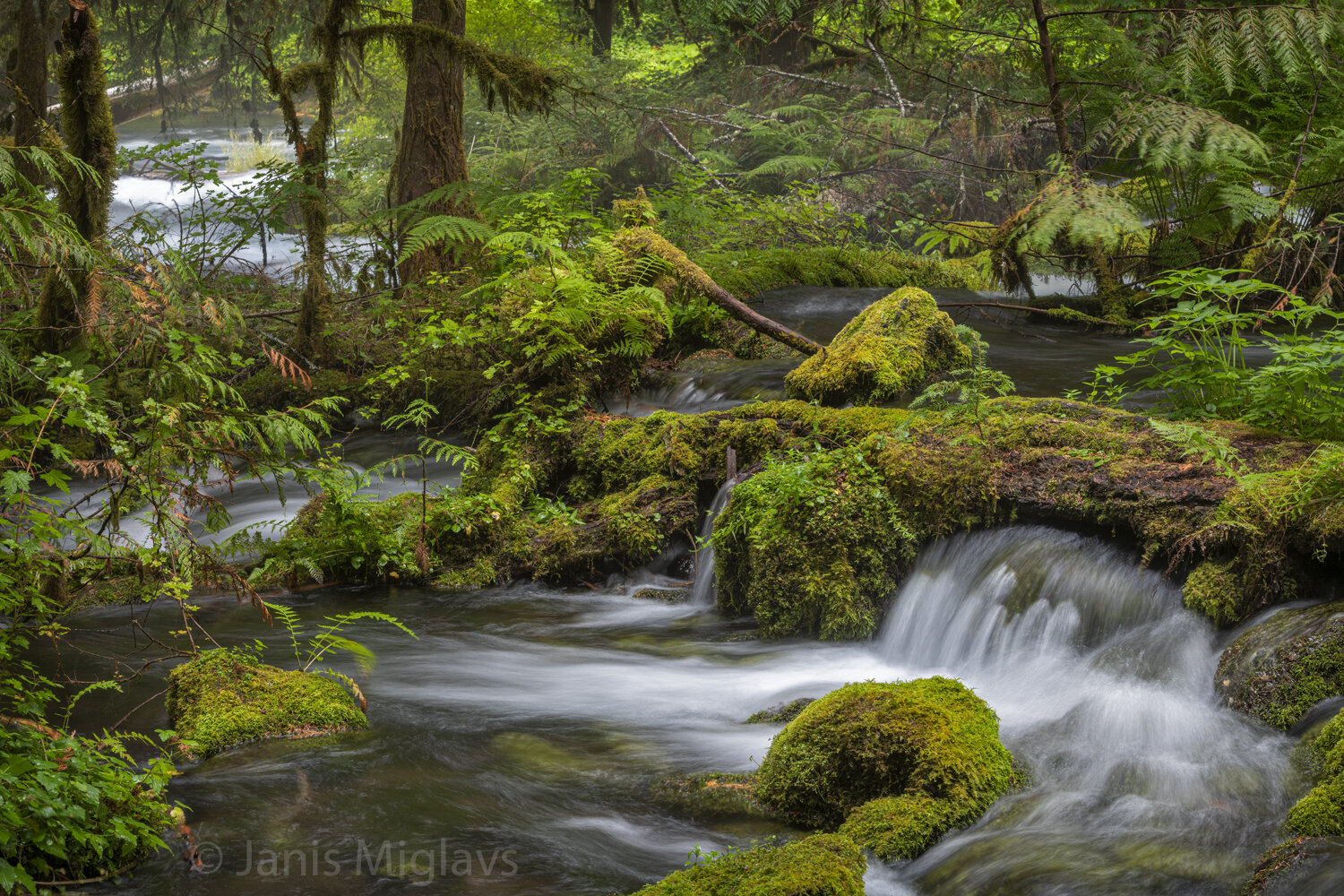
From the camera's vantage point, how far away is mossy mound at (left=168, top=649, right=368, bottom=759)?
4160mm

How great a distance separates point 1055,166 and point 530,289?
16.0 feet

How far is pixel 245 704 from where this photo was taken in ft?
14.2

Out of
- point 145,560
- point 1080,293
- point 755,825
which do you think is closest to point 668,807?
point 755,825

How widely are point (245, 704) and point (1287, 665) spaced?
4.34 meters

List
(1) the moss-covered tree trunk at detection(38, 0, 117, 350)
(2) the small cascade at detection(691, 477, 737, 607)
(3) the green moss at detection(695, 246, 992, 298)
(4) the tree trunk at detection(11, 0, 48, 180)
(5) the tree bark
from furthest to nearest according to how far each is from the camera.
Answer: (4) the tree trunk at detection(11, 0, 48, 180), (3) the green moss at detection(695, 246, 992, 298), (5) the tree bark, (2) the small cascade at detection(691, 477, 737, 607), (1) the moss-covered tree trunk at detection(38, 0, 117, 350)

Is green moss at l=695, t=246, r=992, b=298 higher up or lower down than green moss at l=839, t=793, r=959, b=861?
higher up

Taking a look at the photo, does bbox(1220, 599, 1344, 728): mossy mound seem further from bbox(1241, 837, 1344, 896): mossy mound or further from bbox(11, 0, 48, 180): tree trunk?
bbox(11, 0, 48, 180): tree trunk

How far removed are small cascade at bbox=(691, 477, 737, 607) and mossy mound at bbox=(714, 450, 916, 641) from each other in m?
0.61

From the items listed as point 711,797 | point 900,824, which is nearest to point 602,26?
point 711,797

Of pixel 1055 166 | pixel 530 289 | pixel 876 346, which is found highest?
pixel 1055 166

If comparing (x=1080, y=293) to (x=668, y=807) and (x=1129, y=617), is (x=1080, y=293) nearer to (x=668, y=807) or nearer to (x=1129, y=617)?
(x=1129, y=617)

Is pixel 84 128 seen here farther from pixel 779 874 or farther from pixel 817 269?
pixel 817 269

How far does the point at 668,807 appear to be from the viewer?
12.9ft

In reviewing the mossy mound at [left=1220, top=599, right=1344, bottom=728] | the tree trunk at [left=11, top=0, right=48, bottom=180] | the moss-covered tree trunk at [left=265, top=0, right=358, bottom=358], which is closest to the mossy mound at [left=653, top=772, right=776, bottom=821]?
the mossy mound at [left=1220, top=599, right=1344, bottom=728]
